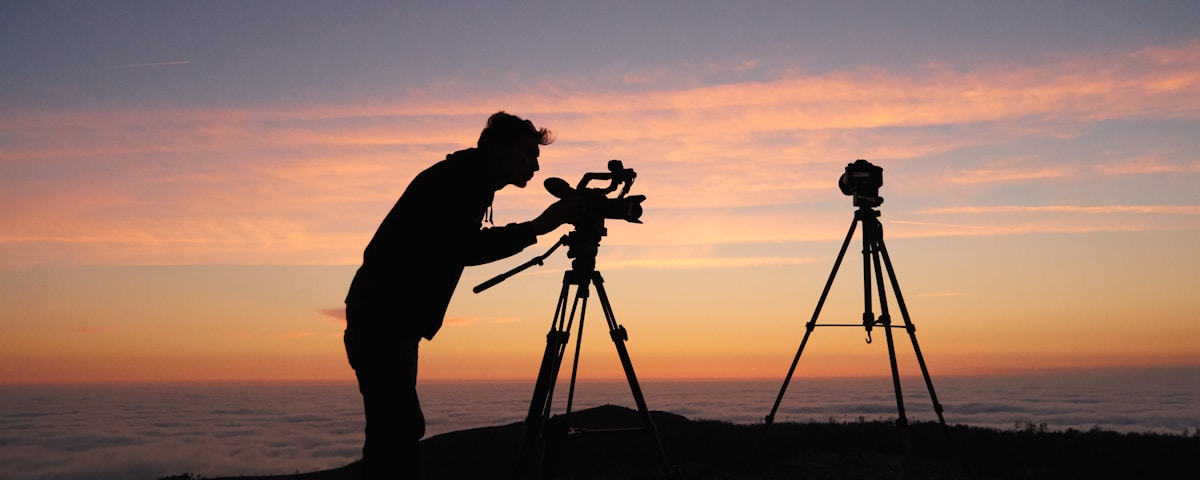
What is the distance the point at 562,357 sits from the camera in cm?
579

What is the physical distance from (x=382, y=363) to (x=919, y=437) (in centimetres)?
758

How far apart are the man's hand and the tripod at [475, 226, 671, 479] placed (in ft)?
1.28

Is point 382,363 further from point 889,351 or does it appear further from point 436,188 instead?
point 889,351

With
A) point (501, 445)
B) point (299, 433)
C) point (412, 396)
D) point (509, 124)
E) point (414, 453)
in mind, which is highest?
point (509, 124)

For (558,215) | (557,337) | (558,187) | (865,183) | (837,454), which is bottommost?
(837,454)

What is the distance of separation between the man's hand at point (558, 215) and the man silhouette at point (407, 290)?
0.31 m

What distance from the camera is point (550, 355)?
5730 mm

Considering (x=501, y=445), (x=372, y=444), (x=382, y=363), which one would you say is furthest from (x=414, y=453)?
(x=501, y=445)

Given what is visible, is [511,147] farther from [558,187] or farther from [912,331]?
[912,331]

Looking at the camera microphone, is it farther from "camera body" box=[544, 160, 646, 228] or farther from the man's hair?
the man's hair

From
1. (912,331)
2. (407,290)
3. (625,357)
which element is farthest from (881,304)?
(407,290)

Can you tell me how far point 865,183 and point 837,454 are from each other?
2980mm

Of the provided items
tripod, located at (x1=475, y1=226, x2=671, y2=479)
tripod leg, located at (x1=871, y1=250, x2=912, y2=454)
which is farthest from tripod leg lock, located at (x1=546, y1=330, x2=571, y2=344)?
tripod leg, located at (x1=871, y1=250, x2=912, y2=454)

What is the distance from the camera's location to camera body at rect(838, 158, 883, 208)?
334 inches
